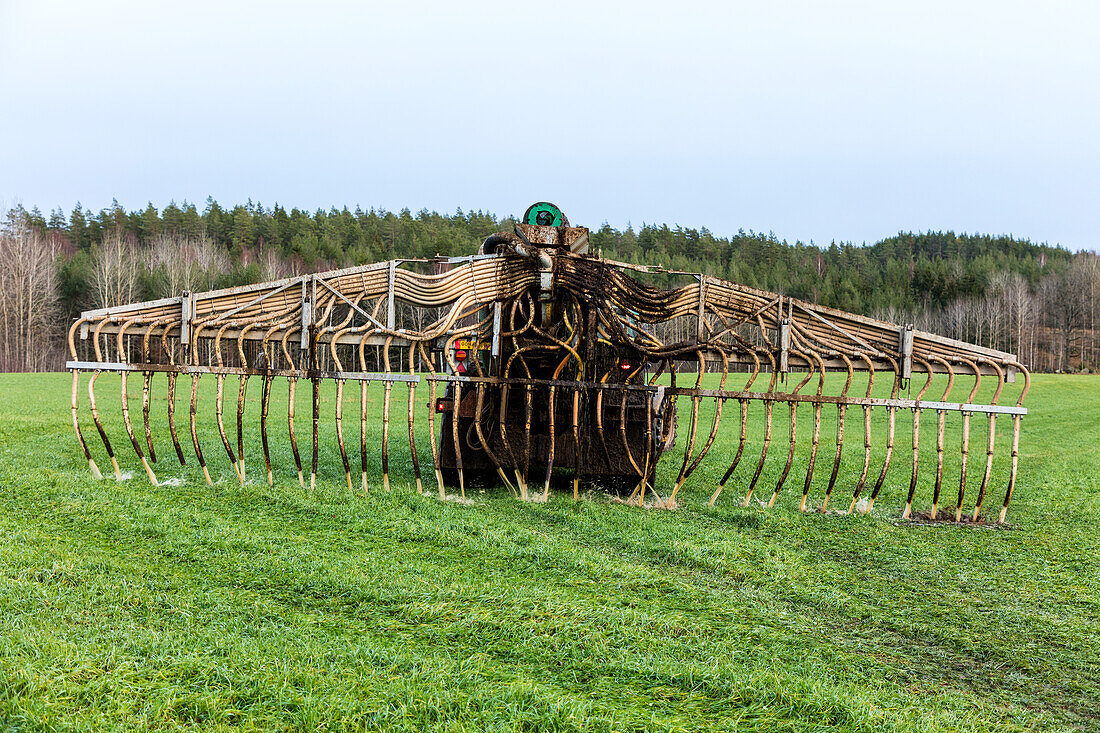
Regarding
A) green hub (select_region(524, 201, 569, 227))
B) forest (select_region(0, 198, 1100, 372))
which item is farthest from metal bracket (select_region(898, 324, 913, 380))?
forest (select_region(0, 198, 1100, 372))

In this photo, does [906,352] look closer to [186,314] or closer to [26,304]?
[186,314]

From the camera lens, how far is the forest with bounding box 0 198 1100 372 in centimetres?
4628

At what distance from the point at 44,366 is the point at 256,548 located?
46553 mm

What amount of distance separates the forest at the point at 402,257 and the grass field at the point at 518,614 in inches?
1543

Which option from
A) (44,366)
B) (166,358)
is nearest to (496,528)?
(166,358)

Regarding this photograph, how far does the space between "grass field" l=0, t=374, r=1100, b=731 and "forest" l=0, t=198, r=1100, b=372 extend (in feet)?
129

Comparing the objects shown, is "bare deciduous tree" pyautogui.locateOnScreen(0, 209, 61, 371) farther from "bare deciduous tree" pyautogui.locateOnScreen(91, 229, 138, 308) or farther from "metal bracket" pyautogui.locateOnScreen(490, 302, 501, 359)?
"metal bracket" pyautogui.locateOnScreen(490, 302, 501, 359)

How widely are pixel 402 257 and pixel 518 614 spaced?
56419 millimetres

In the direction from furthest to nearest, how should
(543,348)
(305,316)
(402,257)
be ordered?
(402,257), (543,348), (305,316)

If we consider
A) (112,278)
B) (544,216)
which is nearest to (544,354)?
(544,216)

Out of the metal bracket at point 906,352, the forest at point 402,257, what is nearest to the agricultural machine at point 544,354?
the metal bracket at point 906,352

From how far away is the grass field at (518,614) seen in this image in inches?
136

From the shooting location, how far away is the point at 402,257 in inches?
2333

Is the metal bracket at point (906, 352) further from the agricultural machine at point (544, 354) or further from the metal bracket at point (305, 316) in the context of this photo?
the metal bracket at point (305, 316)
